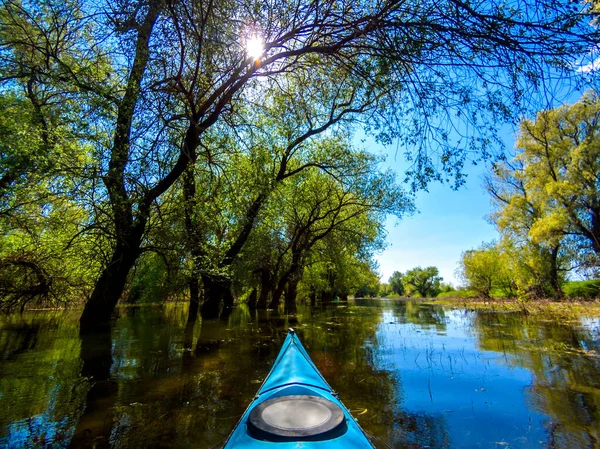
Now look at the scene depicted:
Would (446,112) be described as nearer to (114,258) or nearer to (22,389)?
(22,389)

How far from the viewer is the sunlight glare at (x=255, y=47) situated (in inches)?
246

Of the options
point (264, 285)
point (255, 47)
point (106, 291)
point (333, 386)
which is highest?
point (255, 47)

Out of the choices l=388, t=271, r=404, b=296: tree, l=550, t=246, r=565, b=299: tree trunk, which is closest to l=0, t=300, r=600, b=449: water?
l=550, t=246, r=565, b=299: tree trunk

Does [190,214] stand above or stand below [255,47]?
below

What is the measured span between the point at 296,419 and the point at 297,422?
2.3 inches

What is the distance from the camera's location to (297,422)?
2.40 metres

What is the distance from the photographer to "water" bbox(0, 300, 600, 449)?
3.60 metres

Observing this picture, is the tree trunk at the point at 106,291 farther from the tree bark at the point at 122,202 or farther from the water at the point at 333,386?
the water at the point at 333,386

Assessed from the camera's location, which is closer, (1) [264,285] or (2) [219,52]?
(2) [219,52]

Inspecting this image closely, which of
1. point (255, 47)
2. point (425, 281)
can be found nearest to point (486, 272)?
point (255, 47)

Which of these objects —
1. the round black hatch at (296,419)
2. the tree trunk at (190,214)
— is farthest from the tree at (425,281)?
the round black hatch at (296,419)

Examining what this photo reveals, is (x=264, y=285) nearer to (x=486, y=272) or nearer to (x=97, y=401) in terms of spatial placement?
(x=97, y=401)

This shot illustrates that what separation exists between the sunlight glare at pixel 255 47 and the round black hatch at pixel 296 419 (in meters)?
6.67

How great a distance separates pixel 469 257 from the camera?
37812 millimetres
